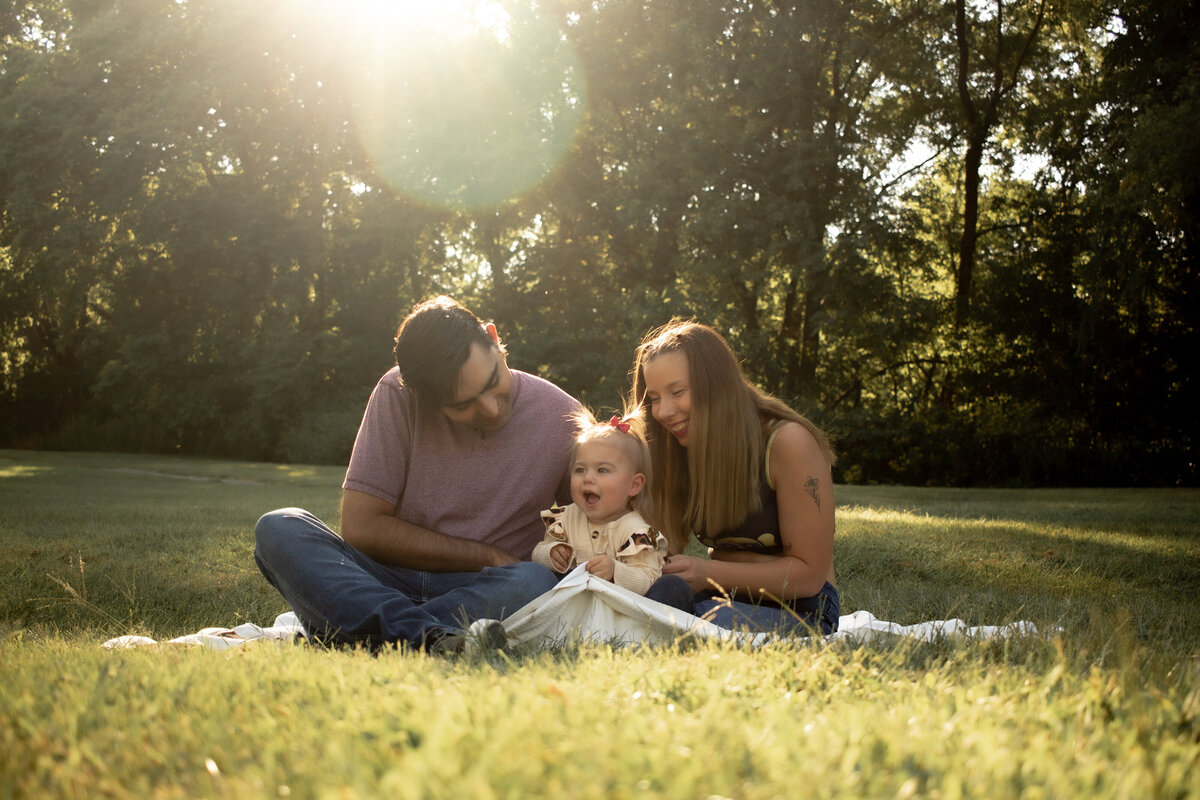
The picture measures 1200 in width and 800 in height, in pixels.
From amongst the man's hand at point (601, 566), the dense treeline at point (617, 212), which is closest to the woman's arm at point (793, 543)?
the man's hand at point (601, 566)

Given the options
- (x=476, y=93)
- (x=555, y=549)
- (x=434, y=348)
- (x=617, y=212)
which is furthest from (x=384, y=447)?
(x=476, y=93)

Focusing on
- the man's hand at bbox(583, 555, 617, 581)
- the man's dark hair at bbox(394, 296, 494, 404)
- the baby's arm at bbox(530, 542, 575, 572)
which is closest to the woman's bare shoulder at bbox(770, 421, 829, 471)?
the man's hand at bbox(583, 555, 617, 581)

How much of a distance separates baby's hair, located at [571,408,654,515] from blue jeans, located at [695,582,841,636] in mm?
515

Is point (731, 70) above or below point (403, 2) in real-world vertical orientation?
below

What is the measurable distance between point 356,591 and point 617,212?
2123 centimetres

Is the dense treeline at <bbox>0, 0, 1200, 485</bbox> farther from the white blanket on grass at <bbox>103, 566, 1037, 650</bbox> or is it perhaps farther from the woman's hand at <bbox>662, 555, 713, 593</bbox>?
the white blanket on grass at <bbox>103, 566, 1037, 650</bbox>

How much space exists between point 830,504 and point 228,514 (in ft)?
26.7

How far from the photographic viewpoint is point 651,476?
13.5 ft

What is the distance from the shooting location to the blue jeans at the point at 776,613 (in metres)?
3.43

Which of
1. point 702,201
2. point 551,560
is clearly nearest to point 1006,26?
point 702,201

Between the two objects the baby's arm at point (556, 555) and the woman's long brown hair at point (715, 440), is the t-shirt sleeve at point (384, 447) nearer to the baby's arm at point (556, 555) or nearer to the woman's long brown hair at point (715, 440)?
the baby's arm at point (556, 555)

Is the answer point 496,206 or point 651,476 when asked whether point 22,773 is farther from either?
point 496,206

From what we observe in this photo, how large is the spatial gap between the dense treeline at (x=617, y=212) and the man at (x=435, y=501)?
546 inches

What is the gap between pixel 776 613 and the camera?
3637mm
